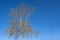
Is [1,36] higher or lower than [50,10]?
lower

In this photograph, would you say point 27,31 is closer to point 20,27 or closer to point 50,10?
point 20,27

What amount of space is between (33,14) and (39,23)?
1.23ft

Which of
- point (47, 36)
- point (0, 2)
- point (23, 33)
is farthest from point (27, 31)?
point (0, 2)

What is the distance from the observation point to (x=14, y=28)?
713 cm

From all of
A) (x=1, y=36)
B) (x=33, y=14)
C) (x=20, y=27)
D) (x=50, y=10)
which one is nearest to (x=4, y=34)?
(x=1, y=36)

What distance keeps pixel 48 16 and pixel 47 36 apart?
0.63 m

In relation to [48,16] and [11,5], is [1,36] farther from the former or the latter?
[48,16]

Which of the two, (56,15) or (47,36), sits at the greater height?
(56,15)

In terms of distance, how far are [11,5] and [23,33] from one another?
964mm

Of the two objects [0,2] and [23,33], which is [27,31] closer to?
[23,33]

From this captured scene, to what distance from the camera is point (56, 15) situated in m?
7.31

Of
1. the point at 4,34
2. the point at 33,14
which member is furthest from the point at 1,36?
the point at 33,14

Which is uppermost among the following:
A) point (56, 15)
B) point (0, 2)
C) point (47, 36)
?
point (0, 2)

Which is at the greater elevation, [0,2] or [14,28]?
[0,2]
